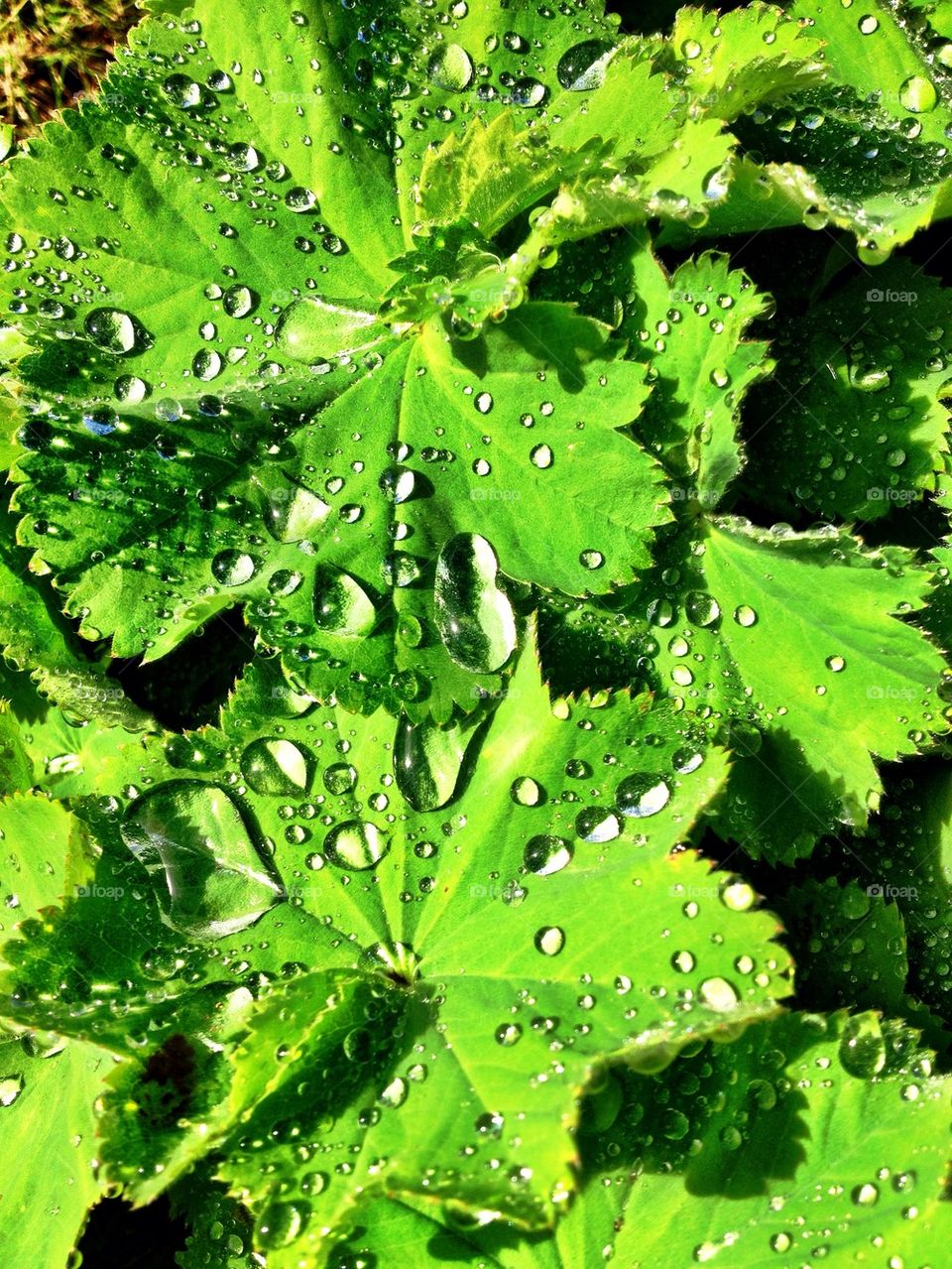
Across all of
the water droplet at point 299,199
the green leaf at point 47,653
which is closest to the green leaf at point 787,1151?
the green leaf at point 47,653

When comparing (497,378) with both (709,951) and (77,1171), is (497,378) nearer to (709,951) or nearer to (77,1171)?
(709,951)

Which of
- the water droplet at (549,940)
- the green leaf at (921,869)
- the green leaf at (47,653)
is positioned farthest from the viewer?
the green leaf at (47,653)

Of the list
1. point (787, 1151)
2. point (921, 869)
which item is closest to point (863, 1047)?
point (787, 1151)

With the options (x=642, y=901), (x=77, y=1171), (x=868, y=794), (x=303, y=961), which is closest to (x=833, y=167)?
(x=868, y=794)

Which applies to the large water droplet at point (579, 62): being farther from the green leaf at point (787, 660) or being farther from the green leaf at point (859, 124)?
the green leaf at point (787, 660)

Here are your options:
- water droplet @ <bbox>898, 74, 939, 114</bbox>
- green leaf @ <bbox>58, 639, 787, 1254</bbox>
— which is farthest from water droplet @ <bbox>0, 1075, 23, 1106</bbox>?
water droplet @ <bbox>898, 74, 939, 114</bbox>

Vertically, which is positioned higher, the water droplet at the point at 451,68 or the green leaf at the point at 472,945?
the water droplet at the point at 451,68

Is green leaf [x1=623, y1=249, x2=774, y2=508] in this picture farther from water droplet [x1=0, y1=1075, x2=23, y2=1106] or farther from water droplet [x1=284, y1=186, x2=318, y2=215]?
water droplet [x1=0, y1=1075, x2=23, y2=1106]
